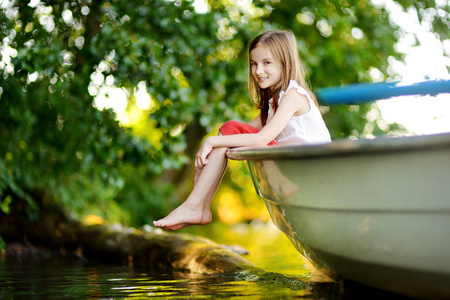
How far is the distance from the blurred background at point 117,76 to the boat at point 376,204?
1.24 meters

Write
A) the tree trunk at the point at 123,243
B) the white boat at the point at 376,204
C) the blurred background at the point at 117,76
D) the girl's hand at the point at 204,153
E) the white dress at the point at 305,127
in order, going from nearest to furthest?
the white boat at the point at 376,204
the girl's hand at the point at 204,153
the white dress at the point at 305,127
the tree trunk at the point at 123,243
the blurred background at the point at 117,76

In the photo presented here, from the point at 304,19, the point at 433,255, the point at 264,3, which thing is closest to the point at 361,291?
the point at 433,255

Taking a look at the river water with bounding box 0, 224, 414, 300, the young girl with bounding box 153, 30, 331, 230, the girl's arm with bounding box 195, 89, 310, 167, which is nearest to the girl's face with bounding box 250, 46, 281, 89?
the young girl with bounding box 153, 30, 331, 230

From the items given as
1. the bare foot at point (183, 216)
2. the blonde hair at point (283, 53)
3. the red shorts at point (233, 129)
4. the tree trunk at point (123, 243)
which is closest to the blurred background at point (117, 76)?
the tree trunk at point (123, 243)


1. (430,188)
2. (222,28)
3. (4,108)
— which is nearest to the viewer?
(430,188)

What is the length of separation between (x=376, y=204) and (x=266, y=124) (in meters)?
0.80

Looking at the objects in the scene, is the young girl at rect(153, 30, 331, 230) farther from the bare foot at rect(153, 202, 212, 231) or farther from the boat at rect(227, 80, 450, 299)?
the boat at rect(227, 80, 450, 299)

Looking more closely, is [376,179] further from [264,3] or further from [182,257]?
[264,3]

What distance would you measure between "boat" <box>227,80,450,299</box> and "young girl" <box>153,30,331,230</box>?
276 millimetres

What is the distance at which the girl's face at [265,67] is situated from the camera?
2.61 meters

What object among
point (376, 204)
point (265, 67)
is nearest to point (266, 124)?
point (265, 67)

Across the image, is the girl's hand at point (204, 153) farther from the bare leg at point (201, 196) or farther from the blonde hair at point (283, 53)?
the blonde hair at point (283, 53)

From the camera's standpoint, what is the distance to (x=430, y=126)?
5977mm

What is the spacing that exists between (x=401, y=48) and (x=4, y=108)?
4.75 meters
